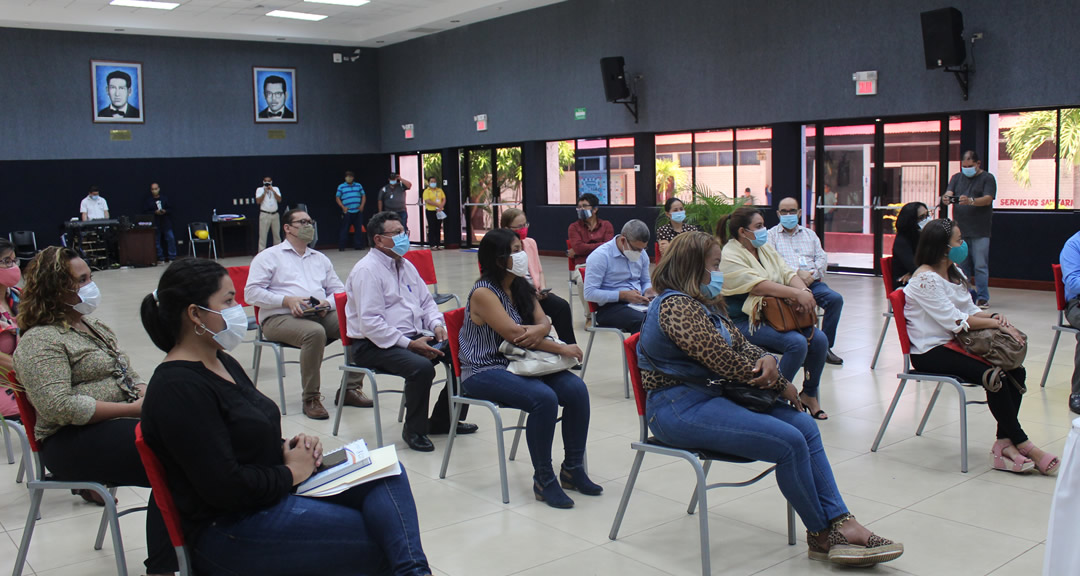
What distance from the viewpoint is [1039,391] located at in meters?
5.61

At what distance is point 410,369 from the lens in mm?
4750

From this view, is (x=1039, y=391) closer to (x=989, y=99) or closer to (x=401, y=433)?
(x=401, y=433)

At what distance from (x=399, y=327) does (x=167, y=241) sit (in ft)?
46.8

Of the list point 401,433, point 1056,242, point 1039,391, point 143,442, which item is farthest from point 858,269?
point 143,442

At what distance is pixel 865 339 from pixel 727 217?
108 inches

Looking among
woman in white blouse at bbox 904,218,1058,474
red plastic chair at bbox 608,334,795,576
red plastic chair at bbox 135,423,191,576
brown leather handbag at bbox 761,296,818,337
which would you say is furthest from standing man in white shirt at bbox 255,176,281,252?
red plastic chair at bbox 135,423,191,576

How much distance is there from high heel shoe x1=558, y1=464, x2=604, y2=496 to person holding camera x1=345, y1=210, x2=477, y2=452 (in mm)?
1000

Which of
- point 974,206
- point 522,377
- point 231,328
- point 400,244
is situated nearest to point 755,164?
point 974,206

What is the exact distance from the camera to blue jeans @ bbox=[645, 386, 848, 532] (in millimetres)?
3082

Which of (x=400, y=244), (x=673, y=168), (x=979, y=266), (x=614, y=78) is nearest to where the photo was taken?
(x=400, y=244)

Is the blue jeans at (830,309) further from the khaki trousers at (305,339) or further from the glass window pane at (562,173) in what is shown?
the glass window pane at (562,173)

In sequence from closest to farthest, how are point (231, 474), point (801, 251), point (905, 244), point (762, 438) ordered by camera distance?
point (231, 474)
point (762, 438)
point (905, 244)
point (801, 251)

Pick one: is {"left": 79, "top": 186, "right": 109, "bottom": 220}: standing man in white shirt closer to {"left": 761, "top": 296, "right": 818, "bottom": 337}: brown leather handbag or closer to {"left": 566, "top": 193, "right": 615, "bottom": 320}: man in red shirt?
{"left": 566, "top": 193, "right": 615, "bottom": 320}: man in red shirt

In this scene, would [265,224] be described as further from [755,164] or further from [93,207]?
[755,164]
